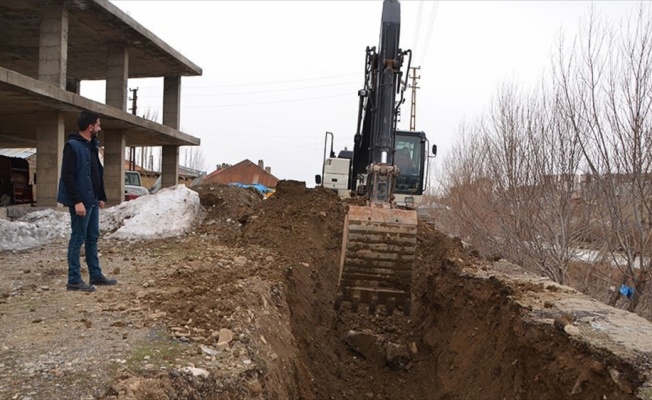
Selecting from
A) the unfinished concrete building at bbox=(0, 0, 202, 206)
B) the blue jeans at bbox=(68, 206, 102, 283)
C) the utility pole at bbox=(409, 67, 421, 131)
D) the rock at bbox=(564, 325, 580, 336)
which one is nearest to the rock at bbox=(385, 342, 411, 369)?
the rock at bbox=(564, 325, 580, 336)

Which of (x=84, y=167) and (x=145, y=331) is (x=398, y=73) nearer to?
(x=84, y=167)

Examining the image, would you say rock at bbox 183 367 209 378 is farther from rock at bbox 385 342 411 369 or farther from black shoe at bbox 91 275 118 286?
rock at bbox 385 342 411 369

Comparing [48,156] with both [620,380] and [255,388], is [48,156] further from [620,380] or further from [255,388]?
[620,380]

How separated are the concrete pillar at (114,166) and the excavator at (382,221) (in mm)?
9851

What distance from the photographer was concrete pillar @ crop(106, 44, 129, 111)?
51.9ft

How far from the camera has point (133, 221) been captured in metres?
10.4

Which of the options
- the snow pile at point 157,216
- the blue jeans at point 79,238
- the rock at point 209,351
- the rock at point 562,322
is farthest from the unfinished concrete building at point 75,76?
the rock at point 562,322

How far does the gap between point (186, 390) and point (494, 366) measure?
122 inches

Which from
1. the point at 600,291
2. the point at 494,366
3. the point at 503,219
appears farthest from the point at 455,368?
the point at 503,219

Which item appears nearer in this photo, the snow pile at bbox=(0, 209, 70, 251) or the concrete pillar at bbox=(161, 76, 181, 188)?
the snow pile at bbox=(0, 209, 70, 251)

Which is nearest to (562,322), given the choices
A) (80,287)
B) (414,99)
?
(80,287)

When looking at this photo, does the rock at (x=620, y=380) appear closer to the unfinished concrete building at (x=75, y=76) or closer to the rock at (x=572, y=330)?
the rock at (x=572, y=330)

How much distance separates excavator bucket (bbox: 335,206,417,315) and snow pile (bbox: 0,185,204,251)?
5000 millimetres

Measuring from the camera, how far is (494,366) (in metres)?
5.01
